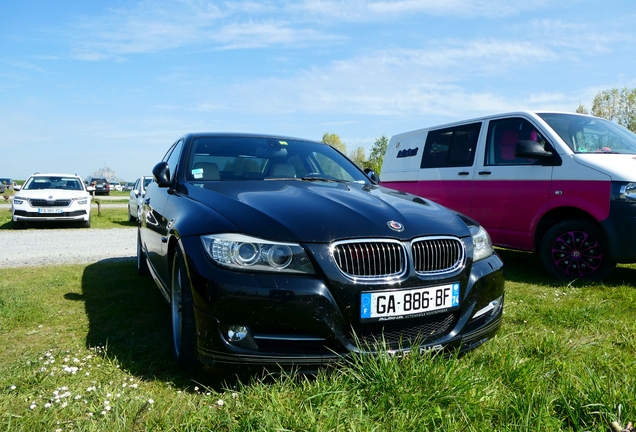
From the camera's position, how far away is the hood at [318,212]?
2.43m

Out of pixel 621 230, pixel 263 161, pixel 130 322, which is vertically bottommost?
pixel 130 322

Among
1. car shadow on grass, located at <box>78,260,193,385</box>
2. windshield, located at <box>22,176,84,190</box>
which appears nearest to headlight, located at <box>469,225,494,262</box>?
car shadow on grass, located at <box>78,260,193,385</box>

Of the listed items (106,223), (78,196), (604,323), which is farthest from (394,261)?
(106,223)

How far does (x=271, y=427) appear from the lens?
191cm

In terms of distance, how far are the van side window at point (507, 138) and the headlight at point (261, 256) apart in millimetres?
4037

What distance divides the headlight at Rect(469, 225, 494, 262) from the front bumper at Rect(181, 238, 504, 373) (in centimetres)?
54

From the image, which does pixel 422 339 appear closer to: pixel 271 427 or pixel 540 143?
pixel 271 427

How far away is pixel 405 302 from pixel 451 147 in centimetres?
459

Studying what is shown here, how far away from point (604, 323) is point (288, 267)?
100 inches

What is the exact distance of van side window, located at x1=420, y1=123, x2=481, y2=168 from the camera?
6.28 m

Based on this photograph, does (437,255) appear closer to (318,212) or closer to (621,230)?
(318,212)

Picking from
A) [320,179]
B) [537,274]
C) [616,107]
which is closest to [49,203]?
Answer: [320,179]

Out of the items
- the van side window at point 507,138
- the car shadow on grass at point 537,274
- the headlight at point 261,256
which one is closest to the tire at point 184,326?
the headlight at point 261,256

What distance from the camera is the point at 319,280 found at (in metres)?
2.31
